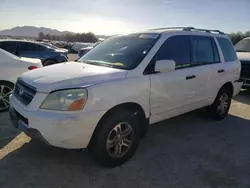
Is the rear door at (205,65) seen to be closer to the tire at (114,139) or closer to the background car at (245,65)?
the tire at (114,139)

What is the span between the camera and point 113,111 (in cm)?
330

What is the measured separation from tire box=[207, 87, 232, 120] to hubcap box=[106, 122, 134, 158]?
8.67ft

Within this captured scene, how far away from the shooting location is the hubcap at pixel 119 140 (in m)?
3.35

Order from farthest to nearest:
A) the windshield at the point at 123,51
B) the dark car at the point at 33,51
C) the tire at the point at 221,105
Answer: the dark car at the point at 33,51 < the tire at the point at 221,105 < the windshield at the point at 123,51

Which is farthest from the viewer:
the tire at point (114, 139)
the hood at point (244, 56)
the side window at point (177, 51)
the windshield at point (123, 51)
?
the hood at point (244, 56)

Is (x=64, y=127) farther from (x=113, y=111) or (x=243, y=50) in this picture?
(x=243, y=50)

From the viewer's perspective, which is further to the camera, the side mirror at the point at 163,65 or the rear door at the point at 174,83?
the rear door at the point at 174,83

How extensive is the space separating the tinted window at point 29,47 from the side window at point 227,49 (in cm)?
754

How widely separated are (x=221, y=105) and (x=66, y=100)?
3.81 meters

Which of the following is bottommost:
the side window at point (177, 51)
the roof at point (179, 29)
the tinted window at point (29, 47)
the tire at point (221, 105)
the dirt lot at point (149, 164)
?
the dirt lot at point (149, 164)

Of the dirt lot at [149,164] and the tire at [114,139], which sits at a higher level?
the tire at [114,139]

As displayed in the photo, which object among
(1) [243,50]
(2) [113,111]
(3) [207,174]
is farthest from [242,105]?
(2) [113,111]

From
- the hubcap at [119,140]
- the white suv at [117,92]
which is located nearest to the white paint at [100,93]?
the white suv at [117,92]

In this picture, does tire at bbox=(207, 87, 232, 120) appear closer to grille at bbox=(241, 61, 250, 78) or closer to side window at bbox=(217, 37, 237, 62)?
side window at bbox=(217, 37, 237, 62)
